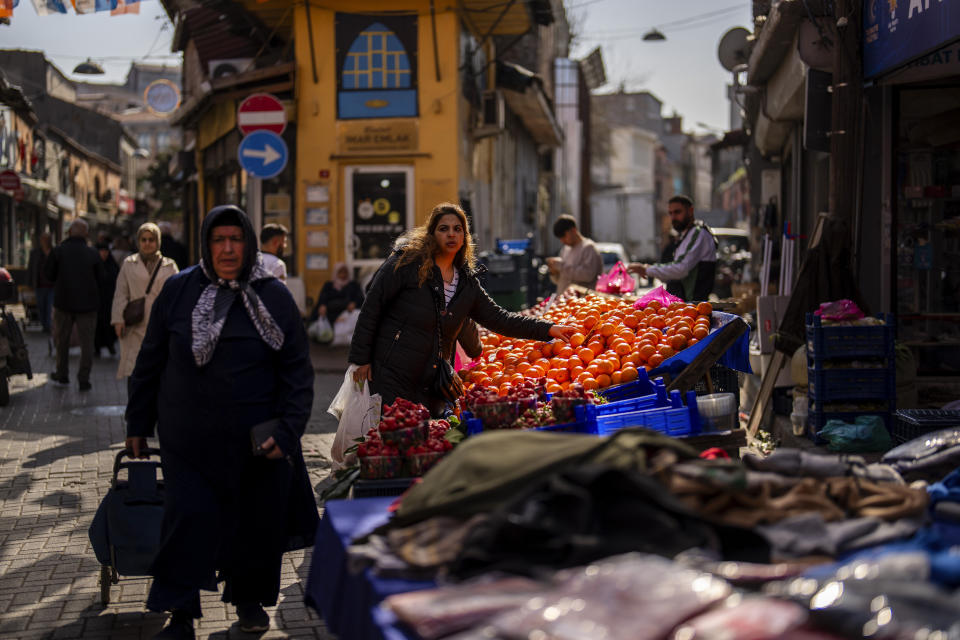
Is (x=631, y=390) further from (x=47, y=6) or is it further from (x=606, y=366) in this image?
(x=47, y=6)

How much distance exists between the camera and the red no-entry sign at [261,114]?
14.3 m

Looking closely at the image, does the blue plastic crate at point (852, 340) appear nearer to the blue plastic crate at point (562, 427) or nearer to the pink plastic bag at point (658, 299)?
the pink plastic bag at point (658, 299)

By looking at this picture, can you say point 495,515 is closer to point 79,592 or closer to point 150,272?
point 79,592

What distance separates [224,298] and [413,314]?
6.29 ft

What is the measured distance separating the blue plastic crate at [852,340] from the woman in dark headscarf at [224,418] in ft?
14.0

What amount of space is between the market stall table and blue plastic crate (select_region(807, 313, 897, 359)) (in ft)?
15.7

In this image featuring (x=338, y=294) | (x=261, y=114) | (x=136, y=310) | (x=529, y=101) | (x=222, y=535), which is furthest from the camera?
(x=529, y=101)

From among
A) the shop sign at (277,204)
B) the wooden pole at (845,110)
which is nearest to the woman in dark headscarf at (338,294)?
the shop sign at (277,204)

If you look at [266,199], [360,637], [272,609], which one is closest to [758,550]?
[360,637]

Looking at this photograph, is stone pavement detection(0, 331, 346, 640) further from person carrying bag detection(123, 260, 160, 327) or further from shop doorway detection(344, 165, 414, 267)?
shop doorway detection(344, 165, 414, 267)

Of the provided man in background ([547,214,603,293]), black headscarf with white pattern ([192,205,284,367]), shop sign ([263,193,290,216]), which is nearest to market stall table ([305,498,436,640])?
black headscarf with white pattern ([192,205,284,367])

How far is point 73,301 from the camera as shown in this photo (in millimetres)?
13688

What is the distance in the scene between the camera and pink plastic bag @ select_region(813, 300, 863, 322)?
811 centimetres

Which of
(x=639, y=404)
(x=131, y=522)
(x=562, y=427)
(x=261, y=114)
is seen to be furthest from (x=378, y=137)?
(x=562, y=427)
